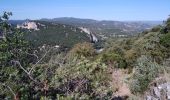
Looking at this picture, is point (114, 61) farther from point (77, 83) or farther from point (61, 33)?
point (61, 33)

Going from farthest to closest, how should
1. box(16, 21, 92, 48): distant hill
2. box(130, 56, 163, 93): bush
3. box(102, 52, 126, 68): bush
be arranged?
box(16, 21, 92, 48): distant hill, box(102, 52, 126, 68): bush, box(130, 56, 163, 93): bush

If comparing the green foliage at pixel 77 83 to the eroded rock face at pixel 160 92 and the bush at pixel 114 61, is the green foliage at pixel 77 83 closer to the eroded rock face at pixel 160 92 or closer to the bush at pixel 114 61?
the eroded rock face at pixel 160 92

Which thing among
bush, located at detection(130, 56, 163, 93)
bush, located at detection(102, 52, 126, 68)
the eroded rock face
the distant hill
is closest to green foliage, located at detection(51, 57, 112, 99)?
the eroded rock face

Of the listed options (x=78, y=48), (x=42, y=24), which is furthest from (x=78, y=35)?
(x=78, y=48)

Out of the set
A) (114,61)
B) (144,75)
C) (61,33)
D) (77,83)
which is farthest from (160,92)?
(61,33)

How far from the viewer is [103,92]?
38.0 feet

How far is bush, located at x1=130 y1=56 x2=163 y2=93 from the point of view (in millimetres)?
15327

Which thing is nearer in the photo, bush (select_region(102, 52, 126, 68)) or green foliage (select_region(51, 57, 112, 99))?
green foliage (select_region(51, 57, 112, 99))

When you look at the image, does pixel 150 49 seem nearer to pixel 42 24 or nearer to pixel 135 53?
pixel 135 53

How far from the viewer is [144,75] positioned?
52.8ft

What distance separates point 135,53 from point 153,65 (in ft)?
67.8

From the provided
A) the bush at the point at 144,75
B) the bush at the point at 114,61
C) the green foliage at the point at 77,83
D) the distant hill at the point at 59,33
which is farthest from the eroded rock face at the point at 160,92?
the distant hill at the point at 59,33

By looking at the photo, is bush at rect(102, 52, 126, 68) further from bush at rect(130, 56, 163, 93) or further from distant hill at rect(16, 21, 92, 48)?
distant hill at rect(16, 21, 92, 48)

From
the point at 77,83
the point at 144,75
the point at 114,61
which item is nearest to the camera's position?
the point at 77,83
